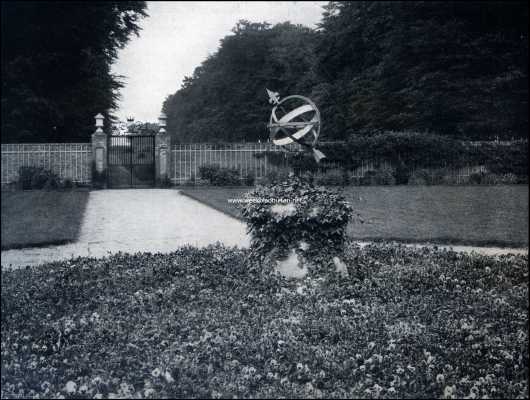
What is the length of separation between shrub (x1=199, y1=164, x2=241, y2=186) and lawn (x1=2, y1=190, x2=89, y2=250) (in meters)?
4.73

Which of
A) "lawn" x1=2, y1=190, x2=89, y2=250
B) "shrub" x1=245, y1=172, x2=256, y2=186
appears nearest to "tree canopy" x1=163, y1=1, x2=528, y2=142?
"shrub" x1=245, y1=172, x2=256, y2=186

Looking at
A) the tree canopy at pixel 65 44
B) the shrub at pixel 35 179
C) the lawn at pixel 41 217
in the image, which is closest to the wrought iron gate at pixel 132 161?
the shrub at pixel 35 179

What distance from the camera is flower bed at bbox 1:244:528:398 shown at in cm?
354

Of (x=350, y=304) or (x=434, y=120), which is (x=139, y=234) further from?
(x=434, y=120)

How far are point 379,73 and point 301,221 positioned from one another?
2069 centimetres

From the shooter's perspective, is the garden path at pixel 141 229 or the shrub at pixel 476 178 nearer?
the garden path at pixel 141 229

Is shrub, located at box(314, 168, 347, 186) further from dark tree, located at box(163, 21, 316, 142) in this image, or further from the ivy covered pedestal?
the ivy covered pedestal

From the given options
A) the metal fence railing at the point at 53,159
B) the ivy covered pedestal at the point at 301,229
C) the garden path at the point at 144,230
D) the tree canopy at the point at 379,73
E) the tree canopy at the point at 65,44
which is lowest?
the garden path at the point at 144,230

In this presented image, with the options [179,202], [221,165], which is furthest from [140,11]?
[221,165]

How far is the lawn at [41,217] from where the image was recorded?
902 cm

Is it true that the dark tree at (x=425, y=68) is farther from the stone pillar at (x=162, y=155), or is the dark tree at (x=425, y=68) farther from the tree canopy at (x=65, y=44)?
the tree canopy at (x=65, y=44)

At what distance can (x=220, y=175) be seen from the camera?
61.9 ft

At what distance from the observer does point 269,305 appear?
528 centimetres

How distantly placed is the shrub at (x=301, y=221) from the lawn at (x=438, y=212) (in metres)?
1.10
